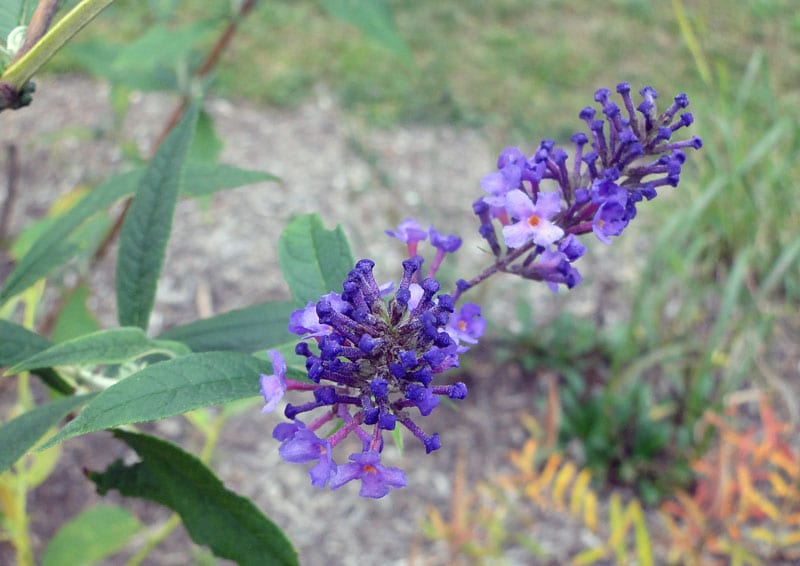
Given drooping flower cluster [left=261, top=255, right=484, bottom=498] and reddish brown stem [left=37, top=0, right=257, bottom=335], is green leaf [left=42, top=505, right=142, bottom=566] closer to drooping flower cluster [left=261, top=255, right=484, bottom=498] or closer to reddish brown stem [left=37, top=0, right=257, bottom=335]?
reddish brown stem [left=37, top=0, right=257, bottom=335]

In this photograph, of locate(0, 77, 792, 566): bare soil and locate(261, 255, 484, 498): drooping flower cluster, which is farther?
locate(0, 77, 792, 566): bare soil

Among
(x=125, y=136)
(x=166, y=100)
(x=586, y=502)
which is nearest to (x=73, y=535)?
(x=586, y=502)

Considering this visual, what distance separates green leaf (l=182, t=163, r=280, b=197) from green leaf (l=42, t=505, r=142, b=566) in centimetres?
93

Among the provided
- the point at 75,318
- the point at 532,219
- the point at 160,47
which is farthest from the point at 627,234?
the point at 532,219

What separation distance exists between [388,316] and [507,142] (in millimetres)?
3371

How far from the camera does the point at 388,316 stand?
84 cm

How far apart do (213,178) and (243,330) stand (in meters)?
0.28

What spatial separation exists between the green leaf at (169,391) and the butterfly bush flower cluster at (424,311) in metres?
0.04

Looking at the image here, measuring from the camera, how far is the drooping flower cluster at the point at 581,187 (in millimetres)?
838

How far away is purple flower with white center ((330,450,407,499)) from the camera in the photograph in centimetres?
74

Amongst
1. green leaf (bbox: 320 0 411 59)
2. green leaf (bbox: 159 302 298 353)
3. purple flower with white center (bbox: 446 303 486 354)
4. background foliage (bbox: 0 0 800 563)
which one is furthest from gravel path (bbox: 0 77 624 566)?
purple flower with white center (bbox: 446 303 486 354)

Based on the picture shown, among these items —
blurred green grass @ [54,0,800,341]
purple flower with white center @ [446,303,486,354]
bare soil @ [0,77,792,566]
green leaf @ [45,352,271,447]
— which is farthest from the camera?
blurred green grass @ [54,0,800,341]

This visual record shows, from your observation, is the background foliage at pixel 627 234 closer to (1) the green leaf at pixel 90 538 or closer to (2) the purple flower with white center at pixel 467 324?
(1) the green leaf at pixel 90 538

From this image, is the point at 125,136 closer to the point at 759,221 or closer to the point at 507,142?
the point at 507,142
